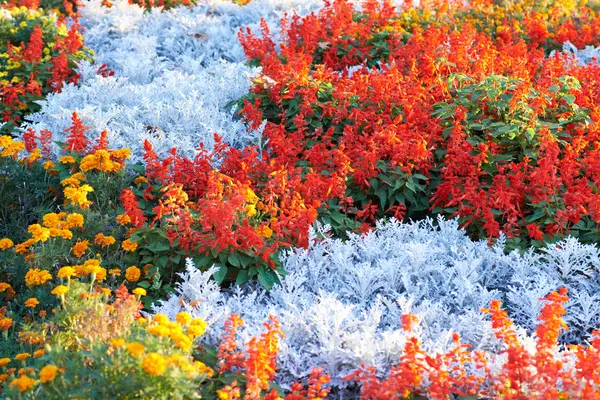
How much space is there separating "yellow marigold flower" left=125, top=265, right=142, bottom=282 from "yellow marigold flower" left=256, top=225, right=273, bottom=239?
649 mm

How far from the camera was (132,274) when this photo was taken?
3830 millimetres

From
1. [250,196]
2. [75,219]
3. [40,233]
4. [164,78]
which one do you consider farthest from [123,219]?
[164,78]

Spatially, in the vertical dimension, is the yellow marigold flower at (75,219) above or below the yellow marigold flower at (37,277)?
above

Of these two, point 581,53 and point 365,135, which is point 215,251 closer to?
point 365,135

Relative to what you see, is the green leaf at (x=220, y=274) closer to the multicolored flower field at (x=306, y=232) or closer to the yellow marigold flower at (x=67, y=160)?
the multicolored flower field at (x=306, y=232)

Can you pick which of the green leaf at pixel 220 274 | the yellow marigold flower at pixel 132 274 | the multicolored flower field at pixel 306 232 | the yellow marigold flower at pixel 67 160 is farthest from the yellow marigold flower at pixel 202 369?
the yellow marigold flower at pixel 67 160

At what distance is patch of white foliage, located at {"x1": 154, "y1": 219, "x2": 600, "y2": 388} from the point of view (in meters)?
3.29

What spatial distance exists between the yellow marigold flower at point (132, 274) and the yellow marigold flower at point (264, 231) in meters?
0.65

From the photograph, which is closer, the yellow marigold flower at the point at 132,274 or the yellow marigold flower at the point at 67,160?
the yellow marigold flower at the point at 132,274

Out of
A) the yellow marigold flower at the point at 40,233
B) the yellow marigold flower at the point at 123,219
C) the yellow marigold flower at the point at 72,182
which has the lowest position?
the yellow marigold flower at the point at 40,233

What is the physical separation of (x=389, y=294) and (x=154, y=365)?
1716 mm

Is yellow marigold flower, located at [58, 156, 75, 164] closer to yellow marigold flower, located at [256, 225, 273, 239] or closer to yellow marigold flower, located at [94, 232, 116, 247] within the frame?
yellow marigold flower, located at [94, 232, 116, 247]

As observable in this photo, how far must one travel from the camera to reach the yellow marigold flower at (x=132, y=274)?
382cm

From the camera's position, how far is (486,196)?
14.2ft
